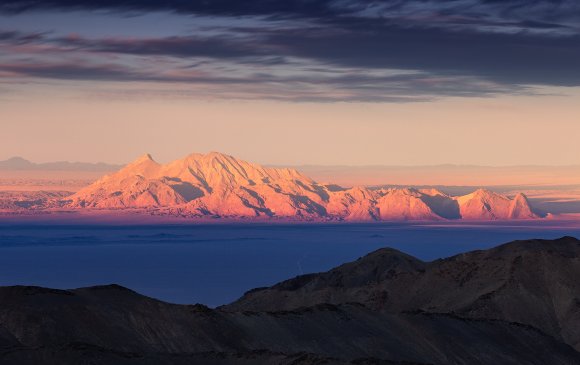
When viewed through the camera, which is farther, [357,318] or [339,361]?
[357,318]

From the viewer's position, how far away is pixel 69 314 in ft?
449

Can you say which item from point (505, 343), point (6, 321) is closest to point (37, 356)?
point (6, 321)

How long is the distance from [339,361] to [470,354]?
55.3 meters

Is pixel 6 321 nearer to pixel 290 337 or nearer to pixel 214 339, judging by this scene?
pixel 214 339

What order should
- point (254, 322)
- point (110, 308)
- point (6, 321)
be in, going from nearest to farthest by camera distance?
point (6, 321), point (110, 308), point (254, 322)

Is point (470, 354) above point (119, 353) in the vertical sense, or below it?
below

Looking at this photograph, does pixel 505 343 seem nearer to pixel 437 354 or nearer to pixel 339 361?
pixel 437 354

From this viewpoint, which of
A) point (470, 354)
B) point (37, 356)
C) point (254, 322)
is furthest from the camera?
point (470, 354)

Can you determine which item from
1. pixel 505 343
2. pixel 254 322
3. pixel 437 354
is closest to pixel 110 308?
pixel 254 322

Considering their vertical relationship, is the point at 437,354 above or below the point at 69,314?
below

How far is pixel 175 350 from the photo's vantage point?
138 meters

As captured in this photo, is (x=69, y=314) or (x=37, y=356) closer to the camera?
(x=37, y=356)

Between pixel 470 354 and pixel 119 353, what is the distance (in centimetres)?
6380

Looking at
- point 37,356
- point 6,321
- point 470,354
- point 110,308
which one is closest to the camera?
point 37,356
